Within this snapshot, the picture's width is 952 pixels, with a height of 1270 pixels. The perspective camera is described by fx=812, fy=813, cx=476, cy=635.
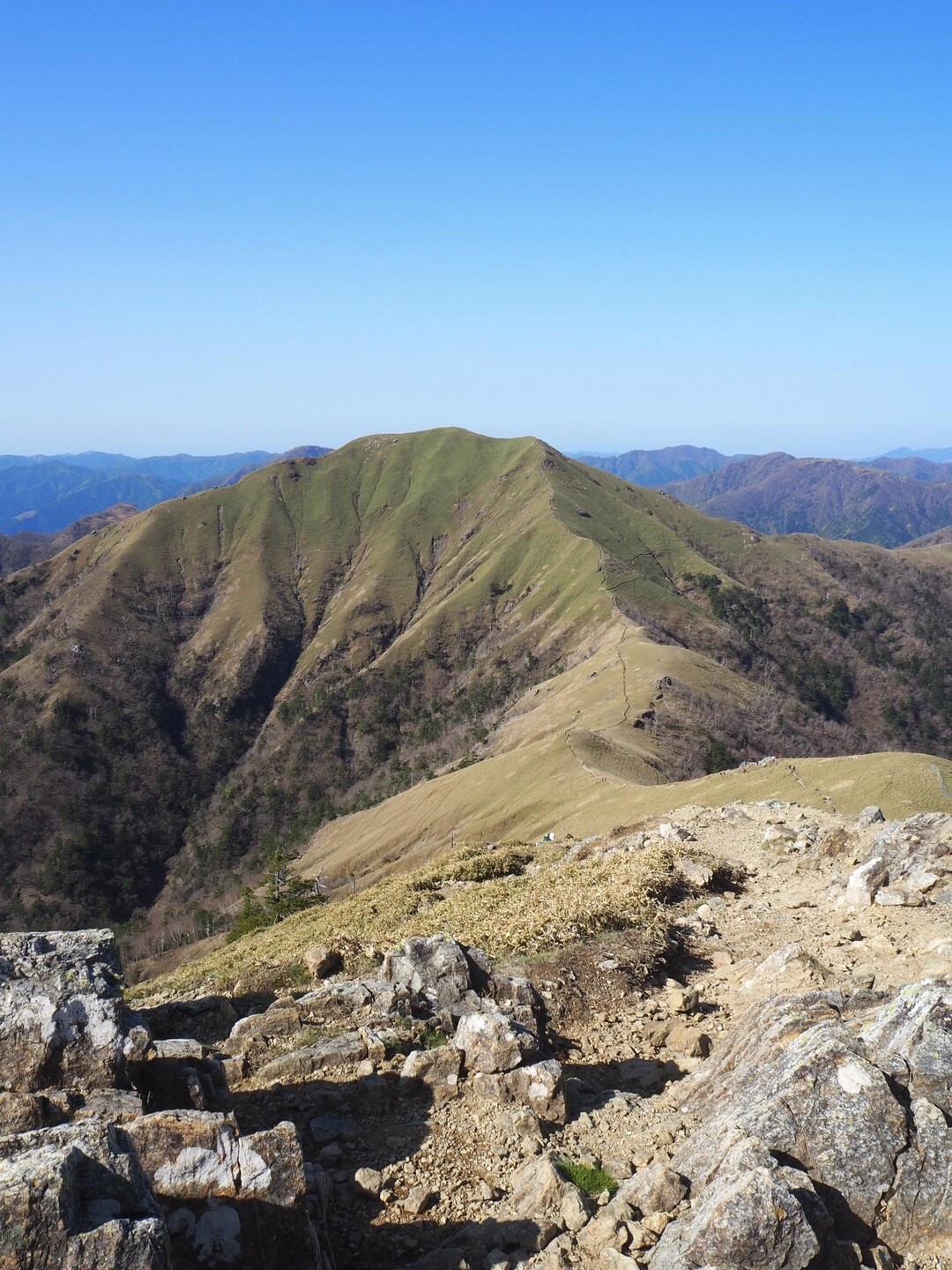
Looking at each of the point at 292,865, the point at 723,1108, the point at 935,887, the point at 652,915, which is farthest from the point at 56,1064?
the point at 292,865

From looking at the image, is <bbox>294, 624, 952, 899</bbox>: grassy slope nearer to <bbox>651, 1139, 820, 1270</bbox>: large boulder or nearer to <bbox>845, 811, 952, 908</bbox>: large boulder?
<bbox>845, 811, 952, 908</bbox>: large boulder

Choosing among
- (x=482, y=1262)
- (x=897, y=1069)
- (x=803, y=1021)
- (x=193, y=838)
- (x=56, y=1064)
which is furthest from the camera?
(x=193, y=838)

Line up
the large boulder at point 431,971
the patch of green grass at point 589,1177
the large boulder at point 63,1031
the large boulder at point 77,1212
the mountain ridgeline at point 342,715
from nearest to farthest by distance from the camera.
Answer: the large boulder at point 77,1212, the patch of green grass at point 589,1177, the large boulder at point 63,1031, the large boulder at point 431,971, the mountain ridgeline at point 342,715

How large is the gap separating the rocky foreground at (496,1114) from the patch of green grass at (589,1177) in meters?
0.04

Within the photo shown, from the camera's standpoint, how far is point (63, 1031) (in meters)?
9.80

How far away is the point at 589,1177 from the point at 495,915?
11.1 metres

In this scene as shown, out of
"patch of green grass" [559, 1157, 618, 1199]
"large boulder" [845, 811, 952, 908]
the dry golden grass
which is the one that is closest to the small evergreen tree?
the dry golden grass

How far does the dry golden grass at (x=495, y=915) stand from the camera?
58.7ft

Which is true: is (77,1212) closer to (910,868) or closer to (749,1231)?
(749,1231)

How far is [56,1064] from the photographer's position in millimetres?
9672

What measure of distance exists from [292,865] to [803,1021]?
110915 mm

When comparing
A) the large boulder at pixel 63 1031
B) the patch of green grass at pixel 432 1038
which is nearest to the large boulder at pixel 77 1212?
the large boulder at pixel 63 1031

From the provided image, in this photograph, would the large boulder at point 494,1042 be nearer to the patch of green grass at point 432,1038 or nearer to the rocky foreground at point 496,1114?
the rocky foreground at point 496,1114

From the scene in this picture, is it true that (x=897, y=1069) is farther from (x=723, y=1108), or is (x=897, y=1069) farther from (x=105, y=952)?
(x=105, y=952)
